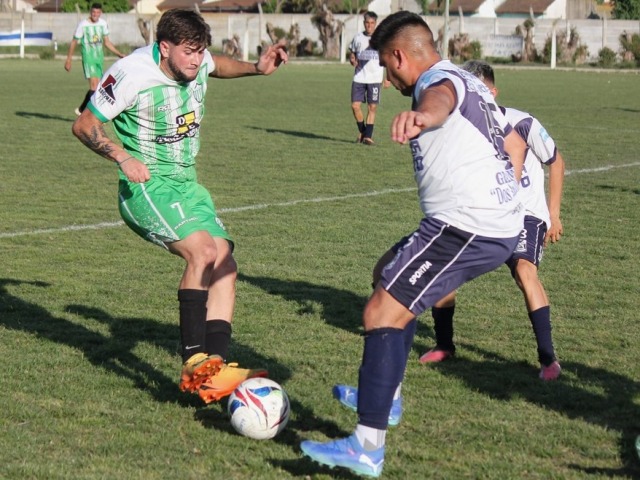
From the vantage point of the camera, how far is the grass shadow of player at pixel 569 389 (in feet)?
16.6

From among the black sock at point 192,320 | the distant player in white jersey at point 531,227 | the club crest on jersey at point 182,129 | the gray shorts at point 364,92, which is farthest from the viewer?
the gray shorts at point 364,92

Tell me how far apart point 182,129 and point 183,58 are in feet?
1.41

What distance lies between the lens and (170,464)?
4.46 metres

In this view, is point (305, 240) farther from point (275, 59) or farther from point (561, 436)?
point (561, 436)

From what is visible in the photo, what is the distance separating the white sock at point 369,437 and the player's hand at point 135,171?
5.39ft

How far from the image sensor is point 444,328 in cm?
609

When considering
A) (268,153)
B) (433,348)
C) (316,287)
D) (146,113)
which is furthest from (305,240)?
(268,153)

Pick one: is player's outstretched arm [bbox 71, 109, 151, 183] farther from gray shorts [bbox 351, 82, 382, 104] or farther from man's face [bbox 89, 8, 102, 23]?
man's face [bbox 89, 8, 102, 23]

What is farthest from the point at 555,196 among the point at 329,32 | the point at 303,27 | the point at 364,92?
the point at 303,27

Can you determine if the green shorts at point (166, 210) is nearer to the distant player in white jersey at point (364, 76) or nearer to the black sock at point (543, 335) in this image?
the black sock at point (543, 335)

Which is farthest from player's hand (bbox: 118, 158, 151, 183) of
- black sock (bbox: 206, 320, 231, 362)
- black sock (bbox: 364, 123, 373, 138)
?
black sock (bbox: 364, 123, 373, 138)

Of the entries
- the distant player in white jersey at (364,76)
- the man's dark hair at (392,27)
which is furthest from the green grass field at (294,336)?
the distant player in white jersey at (364,76)

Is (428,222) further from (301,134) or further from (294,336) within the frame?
(301,134)

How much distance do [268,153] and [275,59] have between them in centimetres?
979
